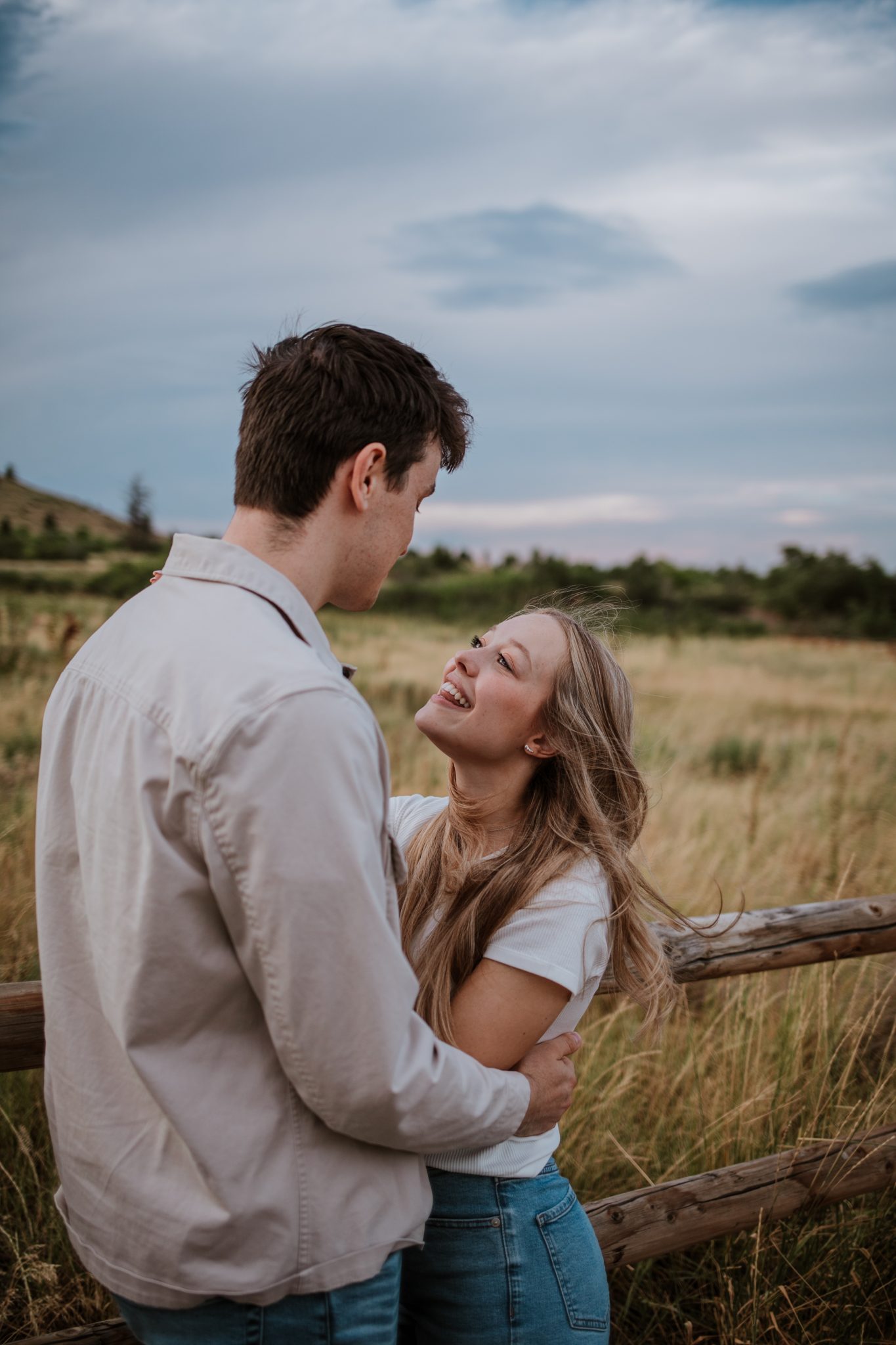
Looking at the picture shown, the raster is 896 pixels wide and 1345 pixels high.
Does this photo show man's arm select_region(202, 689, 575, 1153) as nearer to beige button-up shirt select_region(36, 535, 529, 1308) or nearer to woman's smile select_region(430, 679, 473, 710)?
beige button-up shirt select_region(36, 535, 529, 1308)

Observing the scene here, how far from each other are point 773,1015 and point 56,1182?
108 inches

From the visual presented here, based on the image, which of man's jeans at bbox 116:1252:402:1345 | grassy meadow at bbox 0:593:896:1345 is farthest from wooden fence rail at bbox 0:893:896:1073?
man's jeans at bbox 116:1252:402:1345

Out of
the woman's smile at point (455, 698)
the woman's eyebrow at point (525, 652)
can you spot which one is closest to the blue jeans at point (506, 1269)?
the woman's smile at point (455, 698)

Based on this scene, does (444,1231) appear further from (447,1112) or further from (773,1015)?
(773,1015)

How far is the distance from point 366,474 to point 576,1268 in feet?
4.74

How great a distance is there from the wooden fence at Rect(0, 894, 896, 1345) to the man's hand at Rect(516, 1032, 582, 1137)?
0.77 meters

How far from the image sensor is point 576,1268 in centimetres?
181

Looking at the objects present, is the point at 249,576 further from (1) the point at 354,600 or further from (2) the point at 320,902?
(2) the point at 320,902

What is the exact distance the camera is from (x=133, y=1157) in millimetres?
1326

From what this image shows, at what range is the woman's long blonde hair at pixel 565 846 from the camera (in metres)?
1.95

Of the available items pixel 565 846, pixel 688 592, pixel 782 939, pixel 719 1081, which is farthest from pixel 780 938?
pixel 688 592

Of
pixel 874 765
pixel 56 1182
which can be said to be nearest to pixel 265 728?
pixel 56 1182

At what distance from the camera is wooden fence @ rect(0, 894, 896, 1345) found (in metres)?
2.62

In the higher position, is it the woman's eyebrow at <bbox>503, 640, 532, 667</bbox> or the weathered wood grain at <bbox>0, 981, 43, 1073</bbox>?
the woman's eyebrow at <bbox>503, 640, 532, 667</bbox>
